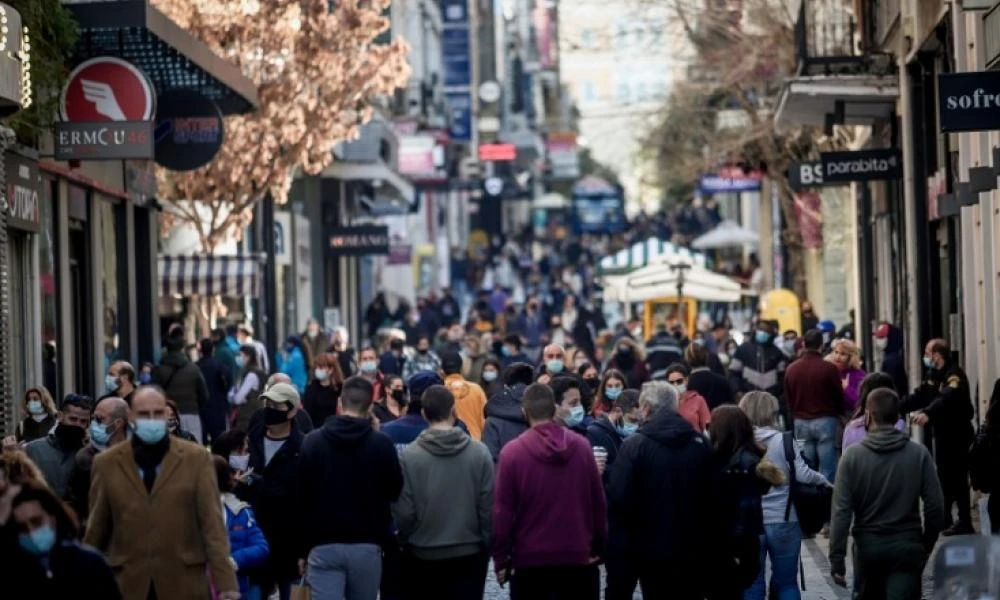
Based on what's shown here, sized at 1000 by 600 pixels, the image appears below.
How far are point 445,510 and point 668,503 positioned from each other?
114 cm

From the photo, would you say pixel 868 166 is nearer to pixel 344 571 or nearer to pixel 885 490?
pixel 885 490

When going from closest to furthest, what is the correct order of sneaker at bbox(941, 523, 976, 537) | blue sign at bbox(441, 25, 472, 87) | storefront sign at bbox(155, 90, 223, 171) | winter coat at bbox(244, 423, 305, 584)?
1. winter coat at bbox(244, 423, 305, 584)
2. sneaker at bbox(941, 523, 976, 537)
3. storefront sign at bbox(155, 90, 223, 171)
4. blue sign at bbox(441, 25, 472, 87)

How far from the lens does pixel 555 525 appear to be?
1194cm

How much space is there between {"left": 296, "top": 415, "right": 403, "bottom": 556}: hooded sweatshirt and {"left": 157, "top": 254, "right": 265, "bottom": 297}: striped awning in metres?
20.2

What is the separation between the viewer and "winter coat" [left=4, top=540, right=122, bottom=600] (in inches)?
329

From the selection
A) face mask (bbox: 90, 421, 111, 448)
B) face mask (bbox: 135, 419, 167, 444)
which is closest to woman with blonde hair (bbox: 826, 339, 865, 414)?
face mask (bbox: 90, 421, 111, 448)

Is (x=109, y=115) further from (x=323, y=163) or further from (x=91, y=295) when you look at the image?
(x=323, y=163)

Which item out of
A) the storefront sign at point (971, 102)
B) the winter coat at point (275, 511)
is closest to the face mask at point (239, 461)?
the winter coat at point (275, 511)

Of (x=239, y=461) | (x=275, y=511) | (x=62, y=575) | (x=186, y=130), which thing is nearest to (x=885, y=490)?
(x=275, y=511)

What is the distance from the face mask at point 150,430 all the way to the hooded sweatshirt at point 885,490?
150 inches

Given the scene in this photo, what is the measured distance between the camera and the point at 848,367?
22.4 metres

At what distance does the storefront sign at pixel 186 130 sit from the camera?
88.5ft

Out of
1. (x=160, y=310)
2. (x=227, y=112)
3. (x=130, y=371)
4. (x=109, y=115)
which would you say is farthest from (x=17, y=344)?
(x=160, y=310)

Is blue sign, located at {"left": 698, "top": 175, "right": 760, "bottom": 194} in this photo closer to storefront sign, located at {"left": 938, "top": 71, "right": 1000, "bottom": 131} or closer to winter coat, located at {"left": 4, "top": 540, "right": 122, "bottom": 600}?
storefront sign, located at {"left": 938, "top": 71, "right": 1000, "bottom": 131}
